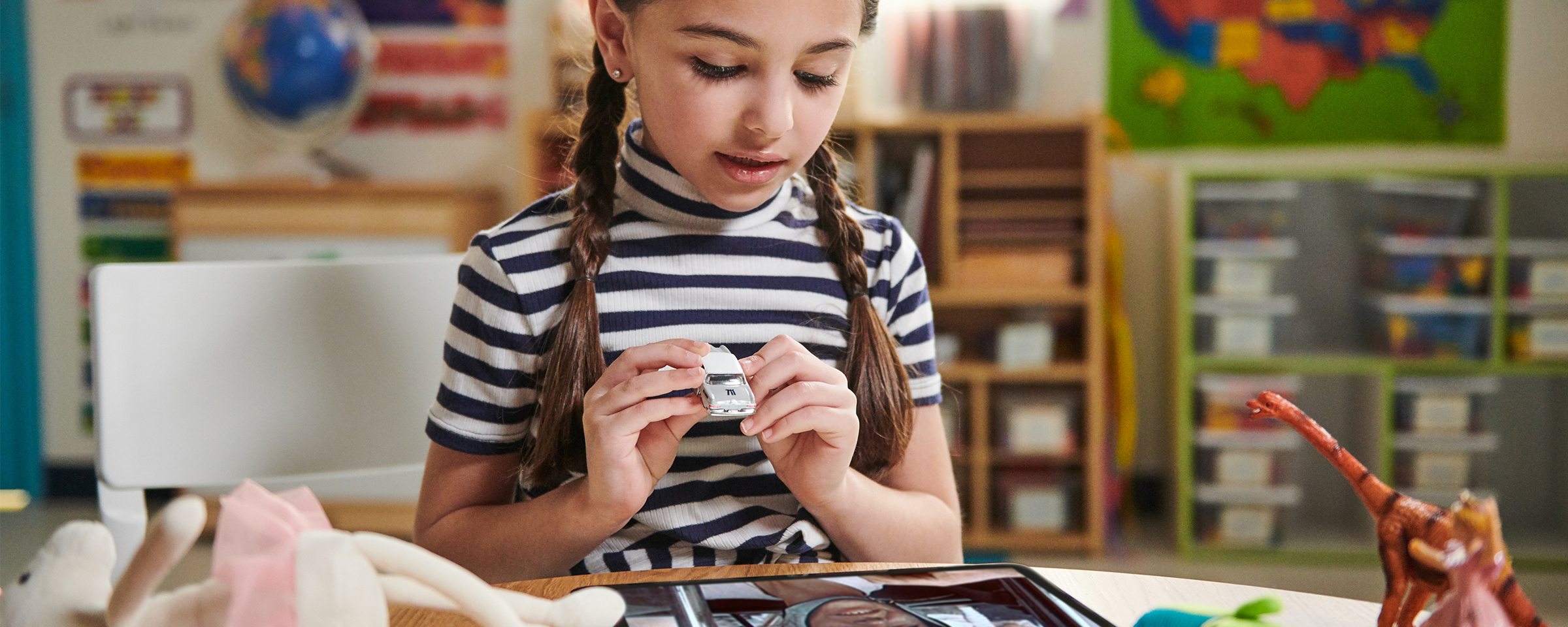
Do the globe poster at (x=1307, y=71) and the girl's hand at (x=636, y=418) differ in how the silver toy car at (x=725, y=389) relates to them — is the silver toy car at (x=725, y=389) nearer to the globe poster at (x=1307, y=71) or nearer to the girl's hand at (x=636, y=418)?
the girl's hand at (x=636, y=418)

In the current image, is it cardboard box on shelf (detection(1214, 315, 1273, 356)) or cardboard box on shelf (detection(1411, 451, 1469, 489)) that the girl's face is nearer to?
cardboard box on shelf (detection(1214, 315, 1273, 356))

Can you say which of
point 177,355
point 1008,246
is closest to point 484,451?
point 177,355

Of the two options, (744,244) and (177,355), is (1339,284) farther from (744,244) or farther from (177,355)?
(177,355)

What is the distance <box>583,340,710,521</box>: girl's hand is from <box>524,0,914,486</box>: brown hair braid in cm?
10

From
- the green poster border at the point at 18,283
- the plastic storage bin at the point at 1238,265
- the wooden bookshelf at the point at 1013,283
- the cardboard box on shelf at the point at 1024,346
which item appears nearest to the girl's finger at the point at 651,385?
the wooden bookshelf at the point at 1013,283

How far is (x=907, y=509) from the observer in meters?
0.86

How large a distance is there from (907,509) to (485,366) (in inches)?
13.7

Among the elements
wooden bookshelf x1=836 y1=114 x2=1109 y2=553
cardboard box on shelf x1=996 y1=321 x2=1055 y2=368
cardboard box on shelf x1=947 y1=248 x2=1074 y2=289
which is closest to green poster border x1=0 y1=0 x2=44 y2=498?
wooden bookshelf x1=836 y1=114 x2=1109 y2=553

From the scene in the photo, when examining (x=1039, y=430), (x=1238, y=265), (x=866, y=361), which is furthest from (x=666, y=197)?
(x=1238, y=265)

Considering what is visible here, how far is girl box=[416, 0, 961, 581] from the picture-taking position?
2.39 ft

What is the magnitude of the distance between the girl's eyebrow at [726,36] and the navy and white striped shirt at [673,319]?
0.56 ft

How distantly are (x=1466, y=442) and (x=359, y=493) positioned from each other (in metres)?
2.61

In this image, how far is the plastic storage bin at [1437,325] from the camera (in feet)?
8.16

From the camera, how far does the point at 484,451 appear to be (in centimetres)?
84
